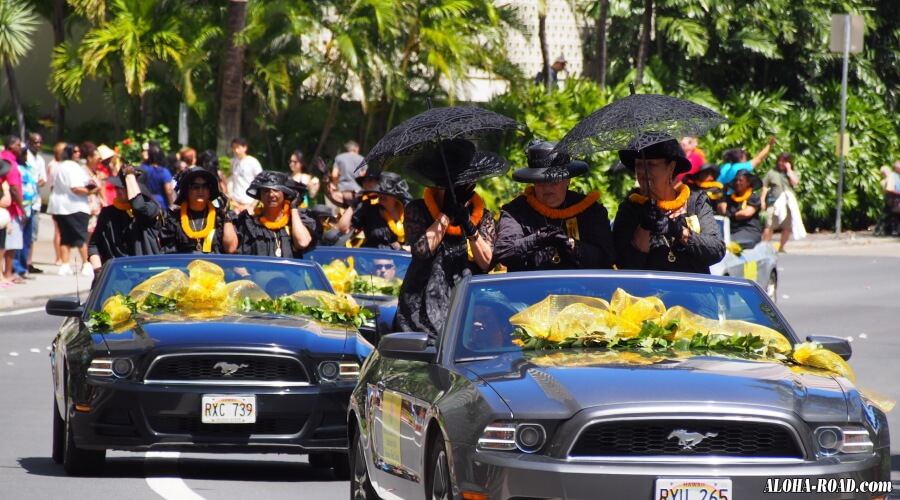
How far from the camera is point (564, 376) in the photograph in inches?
256

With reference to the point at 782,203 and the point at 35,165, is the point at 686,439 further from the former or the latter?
the point at 782,203

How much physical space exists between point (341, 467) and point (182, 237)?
4.31m

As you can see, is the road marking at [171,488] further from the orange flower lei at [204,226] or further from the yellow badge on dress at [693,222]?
the orange flower lei at [204,226]

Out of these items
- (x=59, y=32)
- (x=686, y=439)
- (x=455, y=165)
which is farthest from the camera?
(x=59, y=32)

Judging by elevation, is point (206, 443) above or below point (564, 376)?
below

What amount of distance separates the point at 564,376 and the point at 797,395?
0.89 meters

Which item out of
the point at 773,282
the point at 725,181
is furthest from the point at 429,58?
the point at 773,282

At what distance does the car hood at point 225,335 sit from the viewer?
9633mm

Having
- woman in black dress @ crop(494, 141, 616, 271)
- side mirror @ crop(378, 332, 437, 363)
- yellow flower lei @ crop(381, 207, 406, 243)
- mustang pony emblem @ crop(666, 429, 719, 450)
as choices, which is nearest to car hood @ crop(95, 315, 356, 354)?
woman in black dress @ crop(494, 141, 616, 271)

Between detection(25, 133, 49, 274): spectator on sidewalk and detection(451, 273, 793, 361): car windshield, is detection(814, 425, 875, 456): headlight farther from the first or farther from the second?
detection(25, 133, 49, 274): spectator on sidewalk

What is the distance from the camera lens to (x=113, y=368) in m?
9.51

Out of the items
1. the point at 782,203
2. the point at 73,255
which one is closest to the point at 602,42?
the point at 782,203

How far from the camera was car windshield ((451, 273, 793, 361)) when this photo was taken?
24.0 ft

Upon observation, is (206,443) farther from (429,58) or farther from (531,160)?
(429,58)
